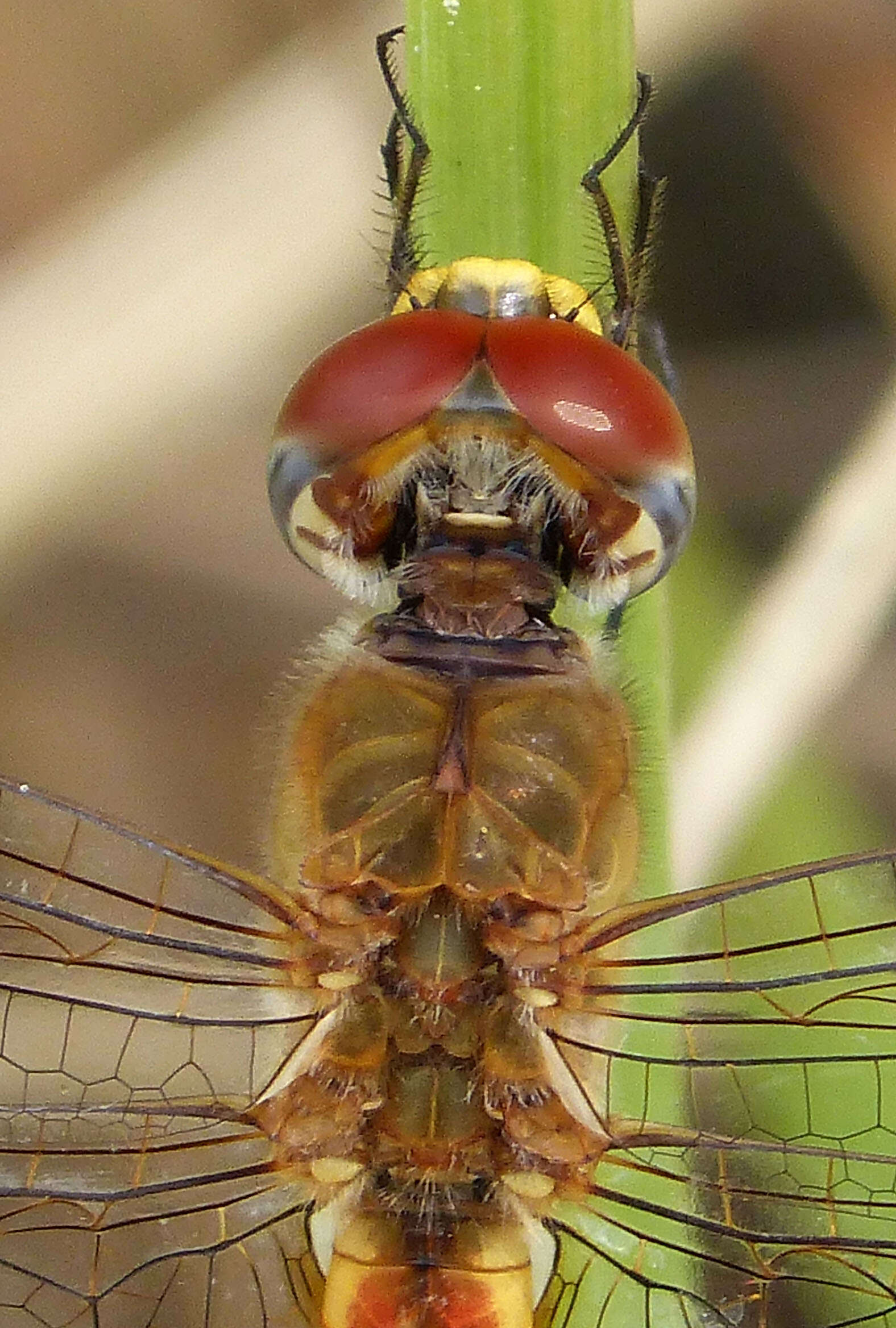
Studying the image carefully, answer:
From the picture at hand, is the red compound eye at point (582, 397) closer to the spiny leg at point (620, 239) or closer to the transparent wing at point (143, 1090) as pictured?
the spiny leg at point (620, 239)

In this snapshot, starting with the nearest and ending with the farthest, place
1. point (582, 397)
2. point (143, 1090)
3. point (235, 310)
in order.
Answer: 1. point (582, 397)
2. point (143, 1090)
3. point (235, 310)

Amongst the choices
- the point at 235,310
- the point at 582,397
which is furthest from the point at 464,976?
the point at 235,310

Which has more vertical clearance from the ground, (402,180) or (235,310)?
(235,310)

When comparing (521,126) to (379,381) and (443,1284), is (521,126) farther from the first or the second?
(443,1284)

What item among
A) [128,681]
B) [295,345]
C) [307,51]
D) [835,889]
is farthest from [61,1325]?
[307,51]

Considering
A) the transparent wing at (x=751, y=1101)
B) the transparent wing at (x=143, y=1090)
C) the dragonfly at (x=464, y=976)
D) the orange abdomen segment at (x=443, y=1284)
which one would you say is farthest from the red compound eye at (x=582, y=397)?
the orange abdomen segment at (x=443, y=1284)

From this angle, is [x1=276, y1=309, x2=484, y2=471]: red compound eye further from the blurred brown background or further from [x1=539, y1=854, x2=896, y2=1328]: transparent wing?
the blurred brown background

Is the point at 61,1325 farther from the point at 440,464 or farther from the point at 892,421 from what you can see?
the point at 892,421
